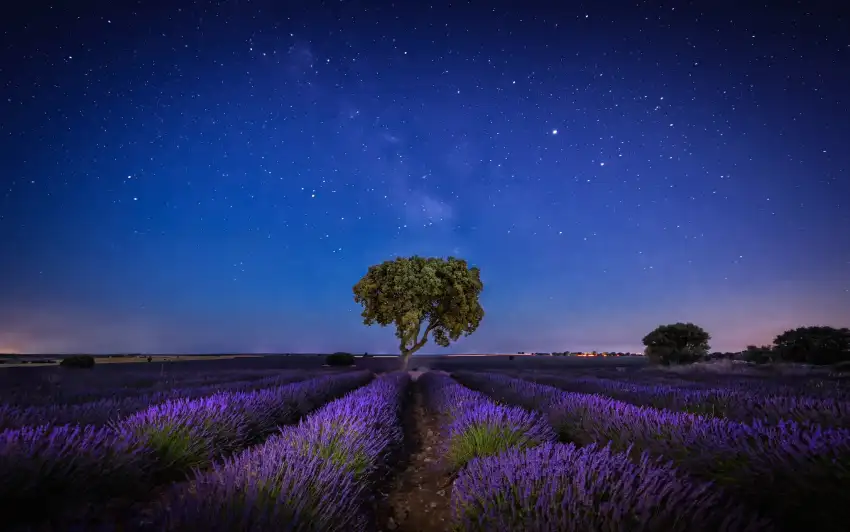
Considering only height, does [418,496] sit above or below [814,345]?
below

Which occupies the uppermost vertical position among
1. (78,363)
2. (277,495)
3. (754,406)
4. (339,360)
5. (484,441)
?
(277,495)

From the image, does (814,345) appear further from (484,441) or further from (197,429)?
(197,429)

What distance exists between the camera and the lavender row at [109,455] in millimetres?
2490

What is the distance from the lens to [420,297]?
24.8m

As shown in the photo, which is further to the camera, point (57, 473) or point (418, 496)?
point (418, 496)

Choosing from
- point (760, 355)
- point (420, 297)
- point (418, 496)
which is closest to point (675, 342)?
point (760, 355)

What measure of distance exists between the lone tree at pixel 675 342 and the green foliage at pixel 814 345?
20.9ft

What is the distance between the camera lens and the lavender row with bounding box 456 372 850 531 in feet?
7.04

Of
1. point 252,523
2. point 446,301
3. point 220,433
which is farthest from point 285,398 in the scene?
point 446,301

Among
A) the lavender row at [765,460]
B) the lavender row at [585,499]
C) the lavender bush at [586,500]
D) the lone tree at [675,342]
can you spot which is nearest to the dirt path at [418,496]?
the lavender row at [585,499]

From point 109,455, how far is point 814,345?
1276 inches

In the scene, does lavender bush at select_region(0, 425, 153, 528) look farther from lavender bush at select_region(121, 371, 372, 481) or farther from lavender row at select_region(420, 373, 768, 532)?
lavender row at select_region(420, 373, 768, 532)

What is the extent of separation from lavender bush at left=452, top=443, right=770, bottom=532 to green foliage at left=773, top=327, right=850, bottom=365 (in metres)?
27.7

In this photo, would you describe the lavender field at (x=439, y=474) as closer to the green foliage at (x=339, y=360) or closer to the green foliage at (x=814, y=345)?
the green foliage at (x=814, y=345)
